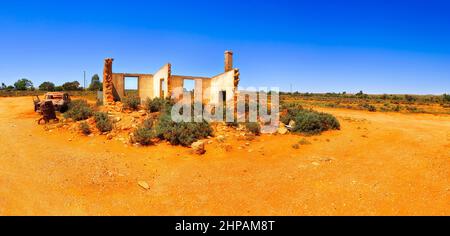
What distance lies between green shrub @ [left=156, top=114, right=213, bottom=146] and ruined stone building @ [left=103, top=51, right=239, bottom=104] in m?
3.87

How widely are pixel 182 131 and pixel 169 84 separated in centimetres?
734

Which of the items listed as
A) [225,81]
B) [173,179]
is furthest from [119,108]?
[173,179]

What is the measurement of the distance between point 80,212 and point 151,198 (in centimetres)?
123

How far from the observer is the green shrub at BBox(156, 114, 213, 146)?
8.64 meters

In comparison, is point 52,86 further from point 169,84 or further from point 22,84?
point 169,84

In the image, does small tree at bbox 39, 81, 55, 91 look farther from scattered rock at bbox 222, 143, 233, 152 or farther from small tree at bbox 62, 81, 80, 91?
scattered rock at bbox 222, 143, 233, 152

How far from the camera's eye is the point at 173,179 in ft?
20.1

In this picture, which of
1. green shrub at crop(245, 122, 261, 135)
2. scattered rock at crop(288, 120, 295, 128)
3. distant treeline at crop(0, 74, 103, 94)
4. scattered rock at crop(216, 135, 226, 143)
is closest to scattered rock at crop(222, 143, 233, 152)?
scattered rock at crop(216, 135, 226, 143)

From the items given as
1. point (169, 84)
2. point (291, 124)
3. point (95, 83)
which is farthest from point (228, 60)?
point (95, 83)

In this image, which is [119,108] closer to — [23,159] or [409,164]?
[23,159]

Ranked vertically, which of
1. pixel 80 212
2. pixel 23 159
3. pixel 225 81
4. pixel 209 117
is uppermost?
pixel 225 81

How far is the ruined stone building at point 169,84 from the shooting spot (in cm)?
1478

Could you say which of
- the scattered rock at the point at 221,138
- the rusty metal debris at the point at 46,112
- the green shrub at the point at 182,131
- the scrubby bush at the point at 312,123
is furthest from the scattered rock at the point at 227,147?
the rusty metal debris at the point at 46,112

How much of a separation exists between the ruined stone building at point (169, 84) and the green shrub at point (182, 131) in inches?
152
